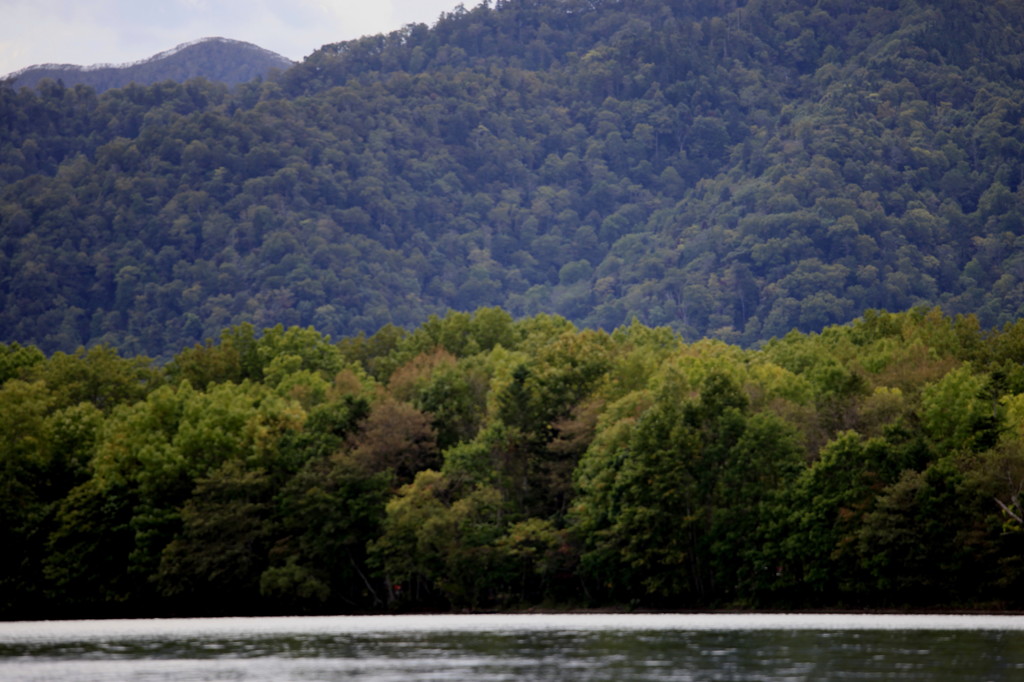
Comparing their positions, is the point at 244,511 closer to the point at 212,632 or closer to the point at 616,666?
the point at 212,632

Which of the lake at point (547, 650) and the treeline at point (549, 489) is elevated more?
the treeline at point (549, 489)

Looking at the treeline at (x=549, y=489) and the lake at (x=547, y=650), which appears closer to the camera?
the lake at (x=547, y=650)

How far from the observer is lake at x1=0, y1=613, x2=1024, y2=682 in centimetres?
4966

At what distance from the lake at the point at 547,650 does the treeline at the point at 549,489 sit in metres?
5.92

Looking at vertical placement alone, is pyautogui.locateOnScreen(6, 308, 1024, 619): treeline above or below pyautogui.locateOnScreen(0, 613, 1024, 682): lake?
above

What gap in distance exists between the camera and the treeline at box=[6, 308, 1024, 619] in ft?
286

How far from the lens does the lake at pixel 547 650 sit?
4966cm

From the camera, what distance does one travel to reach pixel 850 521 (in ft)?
287

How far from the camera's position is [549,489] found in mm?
106750

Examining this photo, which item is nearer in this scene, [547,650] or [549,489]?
[547,650]

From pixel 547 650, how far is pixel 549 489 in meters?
46.5

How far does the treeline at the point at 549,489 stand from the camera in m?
87.3

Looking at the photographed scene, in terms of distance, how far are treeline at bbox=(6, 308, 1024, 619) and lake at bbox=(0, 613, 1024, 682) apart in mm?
5919

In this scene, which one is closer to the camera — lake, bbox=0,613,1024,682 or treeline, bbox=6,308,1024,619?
lake, bbox=0,613,1024,682
